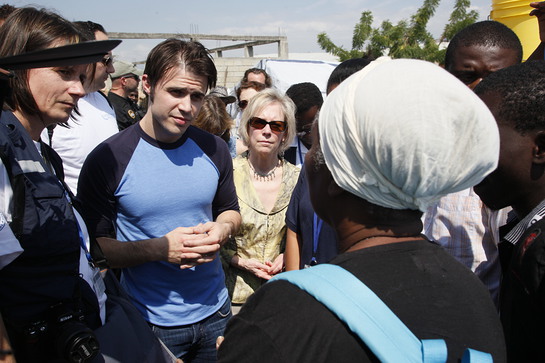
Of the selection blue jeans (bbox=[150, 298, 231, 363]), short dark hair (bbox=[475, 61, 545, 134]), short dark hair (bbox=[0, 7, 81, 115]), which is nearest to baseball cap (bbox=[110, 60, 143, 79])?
short dark hair (bbox=[0, 7, 81, 115])

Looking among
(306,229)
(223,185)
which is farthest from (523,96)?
(223,185)

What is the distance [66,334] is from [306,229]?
1.37m

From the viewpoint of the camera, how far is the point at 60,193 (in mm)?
1523

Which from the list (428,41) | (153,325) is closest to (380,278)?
(153,325)

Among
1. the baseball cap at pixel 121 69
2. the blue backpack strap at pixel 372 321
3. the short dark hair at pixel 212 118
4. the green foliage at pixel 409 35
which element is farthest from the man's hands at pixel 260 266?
the green foliage at pixel 409 35

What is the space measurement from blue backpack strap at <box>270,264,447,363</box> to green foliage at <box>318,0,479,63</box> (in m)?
18.0

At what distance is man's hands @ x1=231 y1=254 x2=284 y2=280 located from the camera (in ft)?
9.60

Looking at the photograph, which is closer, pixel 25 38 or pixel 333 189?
pixel 333 189

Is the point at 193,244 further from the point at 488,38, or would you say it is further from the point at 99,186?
the point at 488,38

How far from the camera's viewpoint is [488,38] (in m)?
2.66

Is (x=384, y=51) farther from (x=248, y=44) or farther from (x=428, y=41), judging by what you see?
(x=248, y=44)

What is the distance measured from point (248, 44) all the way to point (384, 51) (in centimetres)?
888

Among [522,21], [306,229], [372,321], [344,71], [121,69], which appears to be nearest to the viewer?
[372,321]

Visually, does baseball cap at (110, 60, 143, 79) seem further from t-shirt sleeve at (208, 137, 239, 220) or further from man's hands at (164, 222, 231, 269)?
man's hands at (164, 222, 231, 269)
